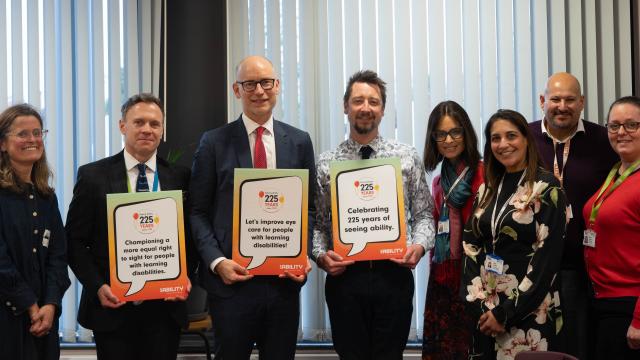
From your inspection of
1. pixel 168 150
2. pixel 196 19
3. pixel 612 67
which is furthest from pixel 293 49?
pixel 612 67

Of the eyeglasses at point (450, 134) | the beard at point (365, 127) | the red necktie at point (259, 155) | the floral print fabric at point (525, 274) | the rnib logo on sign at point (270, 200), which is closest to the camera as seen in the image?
the floral print fabric at point (525, 274)

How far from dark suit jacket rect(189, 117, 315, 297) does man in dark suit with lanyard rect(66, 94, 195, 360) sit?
0.58ft

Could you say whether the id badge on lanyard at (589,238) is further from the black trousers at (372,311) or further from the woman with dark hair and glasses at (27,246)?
the woman with dark hair and glasses at (27,246)

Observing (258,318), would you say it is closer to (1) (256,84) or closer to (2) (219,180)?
(2) (219,180)

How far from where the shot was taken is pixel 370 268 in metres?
2.77

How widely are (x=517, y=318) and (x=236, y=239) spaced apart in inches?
48.2

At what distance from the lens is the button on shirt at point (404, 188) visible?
2.92m

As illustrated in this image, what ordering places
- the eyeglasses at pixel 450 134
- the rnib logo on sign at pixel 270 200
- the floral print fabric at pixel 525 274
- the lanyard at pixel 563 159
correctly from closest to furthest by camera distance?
the floral print fabric at pixel 525 274, the rnib logo on sign at pixel 270 200, the eyeglasses at pixel 450 134, the lanyard at pixel 563 159

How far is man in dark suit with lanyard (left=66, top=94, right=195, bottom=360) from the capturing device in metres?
2.60

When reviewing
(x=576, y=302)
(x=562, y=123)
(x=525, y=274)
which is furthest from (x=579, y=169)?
Answer: (x=525, y=274)

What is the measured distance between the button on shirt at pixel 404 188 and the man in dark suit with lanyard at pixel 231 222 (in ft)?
0.45

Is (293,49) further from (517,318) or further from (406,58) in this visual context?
(517,318)

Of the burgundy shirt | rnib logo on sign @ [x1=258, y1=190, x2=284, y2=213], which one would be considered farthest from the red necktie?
the burgundy shirt

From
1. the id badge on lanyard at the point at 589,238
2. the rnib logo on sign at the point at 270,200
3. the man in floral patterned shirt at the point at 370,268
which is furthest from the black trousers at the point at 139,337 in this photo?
the id badge on lanyard at the point at 589,238
